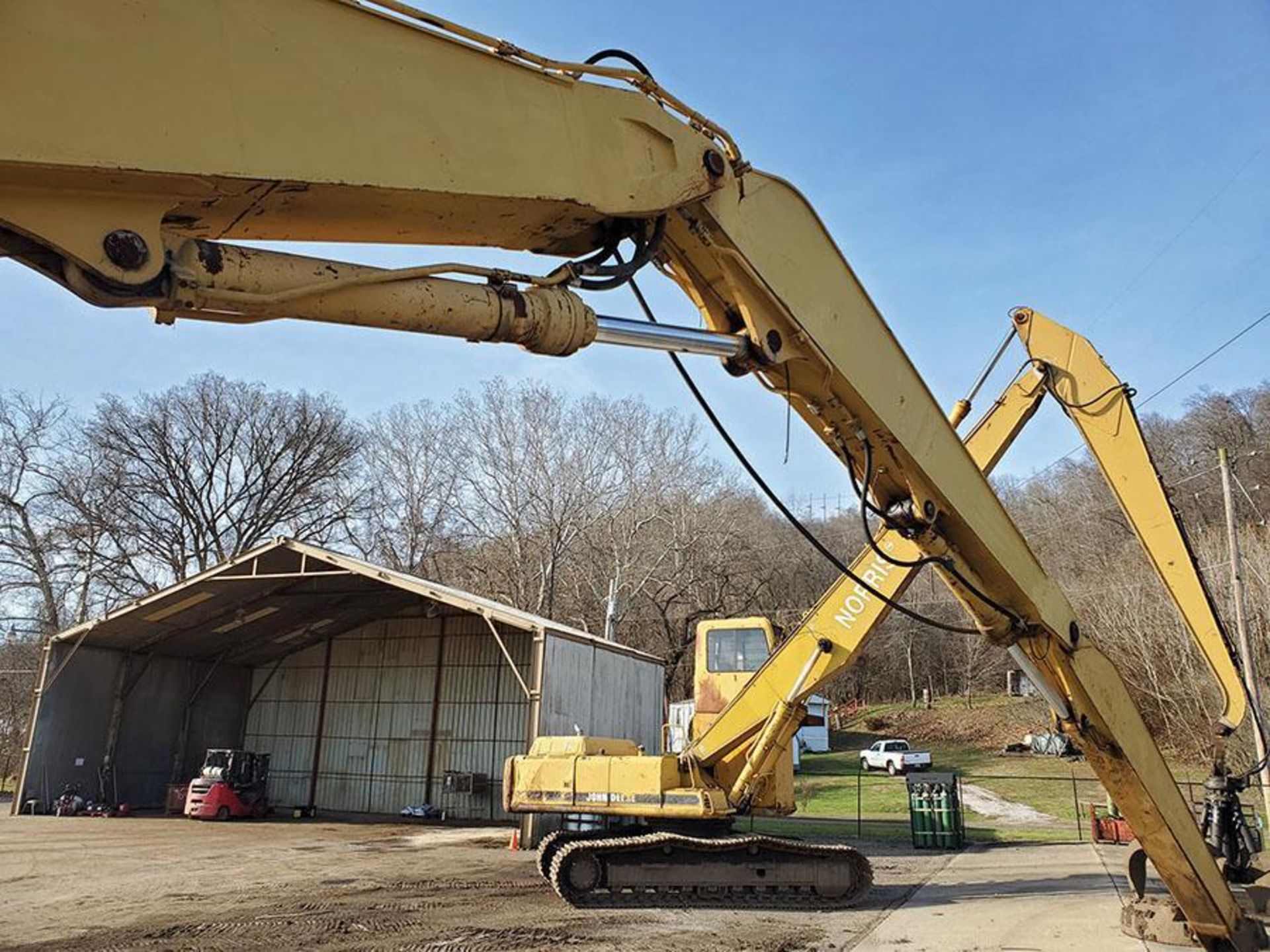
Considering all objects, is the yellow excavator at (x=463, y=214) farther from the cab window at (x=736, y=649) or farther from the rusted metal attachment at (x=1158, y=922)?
the cab window at (x=736, y=649)

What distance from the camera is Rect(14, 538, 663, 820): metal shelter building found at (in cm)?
2208

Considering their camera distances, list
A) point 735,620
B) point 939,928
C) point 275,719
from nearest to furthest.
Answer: point 939,928
point 735,620
point 275,719

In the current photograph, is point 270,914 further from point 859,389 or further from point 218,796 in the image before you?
point 218,796

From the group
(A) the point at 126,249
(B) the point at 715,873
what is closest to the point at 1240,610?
(B) the point at 715,873

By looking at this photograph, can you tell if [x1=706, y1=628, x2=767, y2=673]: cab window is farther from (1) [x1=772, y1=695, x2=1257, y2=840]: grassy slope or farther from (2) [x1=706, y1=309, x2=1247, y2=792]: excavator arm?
(1) [x1=772, y1=695, x2=1257, y2=840]: grassy slope

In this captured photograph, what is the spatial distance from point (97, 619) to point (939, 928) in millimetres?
20672

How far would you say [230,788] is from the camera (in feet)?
75.5

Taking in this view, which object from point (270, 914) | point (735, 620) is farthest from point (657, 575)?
point (270, 914)

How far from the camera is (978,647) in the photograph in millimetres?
51375

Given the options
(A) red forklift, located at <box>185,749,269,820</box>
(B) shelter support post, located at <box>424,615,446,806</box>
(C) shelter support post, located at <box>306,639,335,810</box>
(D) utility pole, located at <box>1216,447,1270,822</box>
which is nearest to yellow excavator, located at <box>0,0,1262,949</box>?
(D) utility pole, located at <box>1216,447,1270,822</box>

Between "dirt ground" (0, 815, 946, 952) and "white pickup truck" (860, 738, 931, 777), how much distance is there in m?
17.4

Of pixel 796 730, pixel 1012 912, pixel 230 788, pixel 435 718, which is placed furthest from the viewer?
pixel 435 718

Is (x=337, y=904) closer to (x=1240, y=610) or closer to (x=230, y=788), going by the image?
(x=230, y=788)

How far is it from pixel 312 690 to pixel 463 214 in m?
26.4
